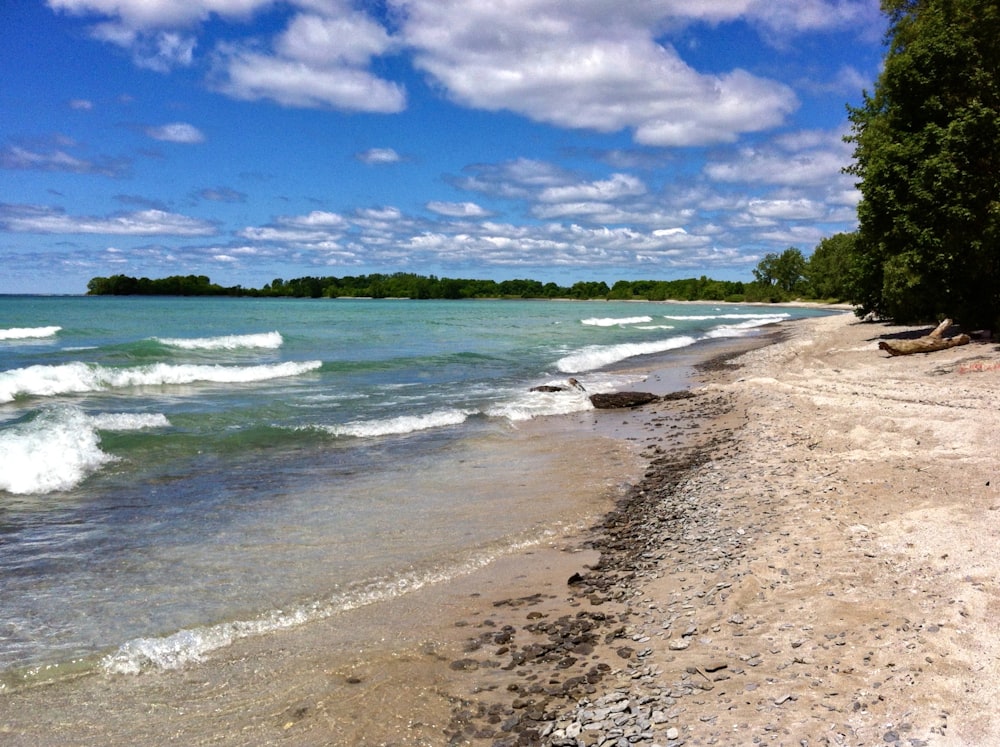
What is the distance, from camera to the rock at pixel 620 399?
703 inches

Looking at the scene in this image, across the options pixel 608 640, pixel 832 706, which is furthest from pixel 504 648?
pixel 832 706

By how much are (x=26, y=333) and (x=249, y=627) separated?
45581 millimetres

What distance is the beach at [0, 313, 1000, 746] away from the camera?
3979 millimetres

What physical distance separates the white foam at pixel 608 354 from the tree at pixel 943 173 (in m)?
11.6

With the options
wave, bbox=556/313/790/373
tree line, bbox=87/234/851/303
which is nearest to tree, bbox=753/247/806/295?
tree line, bbox=87/234/851/303

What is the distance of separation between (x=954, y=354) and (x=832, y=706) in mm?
18791

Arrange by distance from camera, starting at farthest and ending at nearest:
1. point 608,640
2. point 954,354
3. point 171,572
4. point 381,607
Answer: point 954,354
point 171,572
point 381,607
point 608,640

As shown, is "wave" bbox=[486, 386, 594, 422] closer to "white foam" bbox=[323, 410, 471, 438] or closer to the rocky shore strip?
"white foam" bbox=[323, 410, 471, 438]

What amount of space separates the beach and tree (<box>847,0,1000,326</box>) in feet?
42.4

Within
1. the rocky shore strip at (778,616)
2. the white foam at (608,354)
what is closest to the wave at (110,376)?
the white foam at (608,354)

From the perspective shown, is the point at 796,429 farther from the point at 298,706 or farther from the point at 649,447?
the point at 298,706

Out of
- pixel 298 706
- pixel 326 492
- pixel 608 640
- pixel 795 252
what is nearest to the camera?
pixel 298 706

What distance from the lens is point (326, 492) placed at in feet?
33.8

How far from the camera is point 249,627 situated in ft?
19.6
